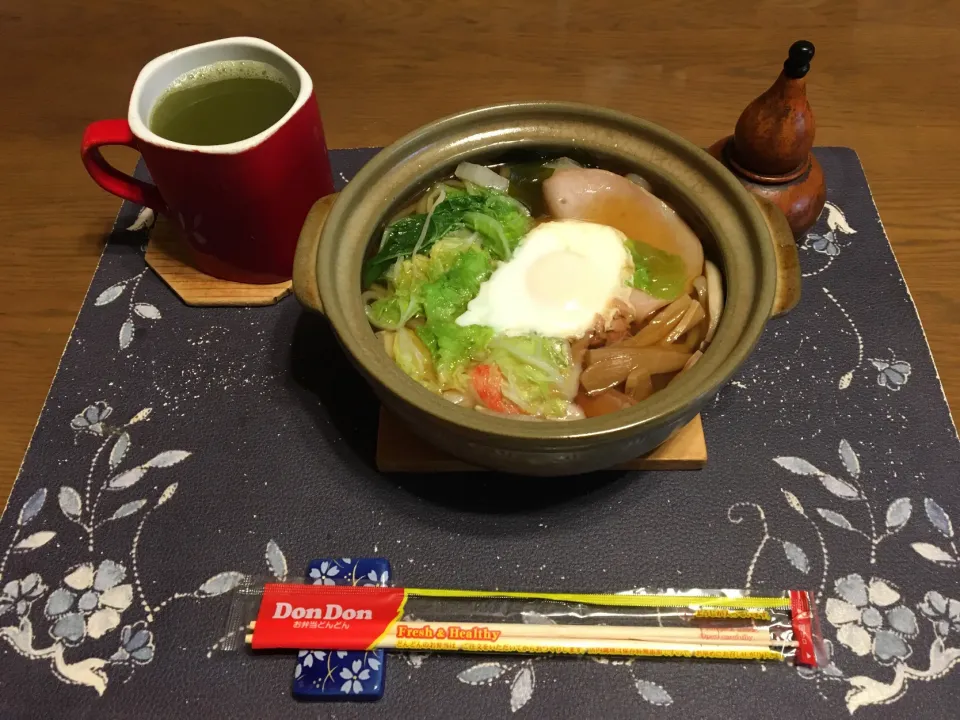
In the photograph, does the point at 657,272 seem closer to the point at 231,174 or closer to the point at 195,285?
the point at 231,174

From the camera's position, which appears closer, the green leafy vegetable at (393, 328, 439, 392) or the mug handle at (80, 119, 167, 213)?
the green leafy vegetable at (393, 328, 439, 392)

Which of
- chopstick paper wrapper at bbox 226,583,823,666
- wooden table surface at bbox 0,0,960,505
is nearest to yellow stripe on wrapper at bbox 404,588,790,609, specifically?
chopstick paper wrapper at bbox 226,583,823,666

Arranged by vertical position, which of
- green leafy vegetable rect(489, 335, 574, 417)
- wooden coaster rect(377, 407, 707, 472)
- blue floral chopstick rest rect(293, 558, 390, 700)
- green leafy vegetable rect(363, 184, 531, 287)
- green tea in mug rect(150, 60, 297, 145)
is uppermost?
green tea in mug rect(150, 60, 297, 145)

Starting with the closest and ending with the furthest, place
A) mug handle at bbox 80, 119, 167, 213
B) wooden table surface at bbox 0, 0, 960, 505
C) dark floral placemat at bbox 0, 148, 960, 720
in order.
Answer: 1. dark floral placemat at bbox 0, 148, 960, 720
2. mug handle at bbox 80, 119, 167, 213
3. wooden table surface at bbox 0, 0, 960, 505

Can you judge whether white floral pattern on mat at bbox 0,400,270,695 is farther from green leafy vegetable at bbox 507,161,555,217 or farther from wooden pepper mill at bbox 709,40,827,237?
wooden pepper mill at bbox 709,40,827,237

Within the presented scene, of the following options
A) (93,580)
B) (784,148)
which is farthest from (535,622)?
(784,148)

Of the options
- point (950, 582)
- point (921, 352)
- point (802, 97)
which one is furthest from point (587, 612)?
point (802, 97)

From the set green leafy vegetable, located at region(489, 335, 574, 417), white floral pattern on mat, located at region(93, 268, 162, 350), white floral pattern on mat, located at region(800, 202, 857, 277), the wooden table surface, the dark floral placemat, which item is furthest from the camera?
the wooden table surface
